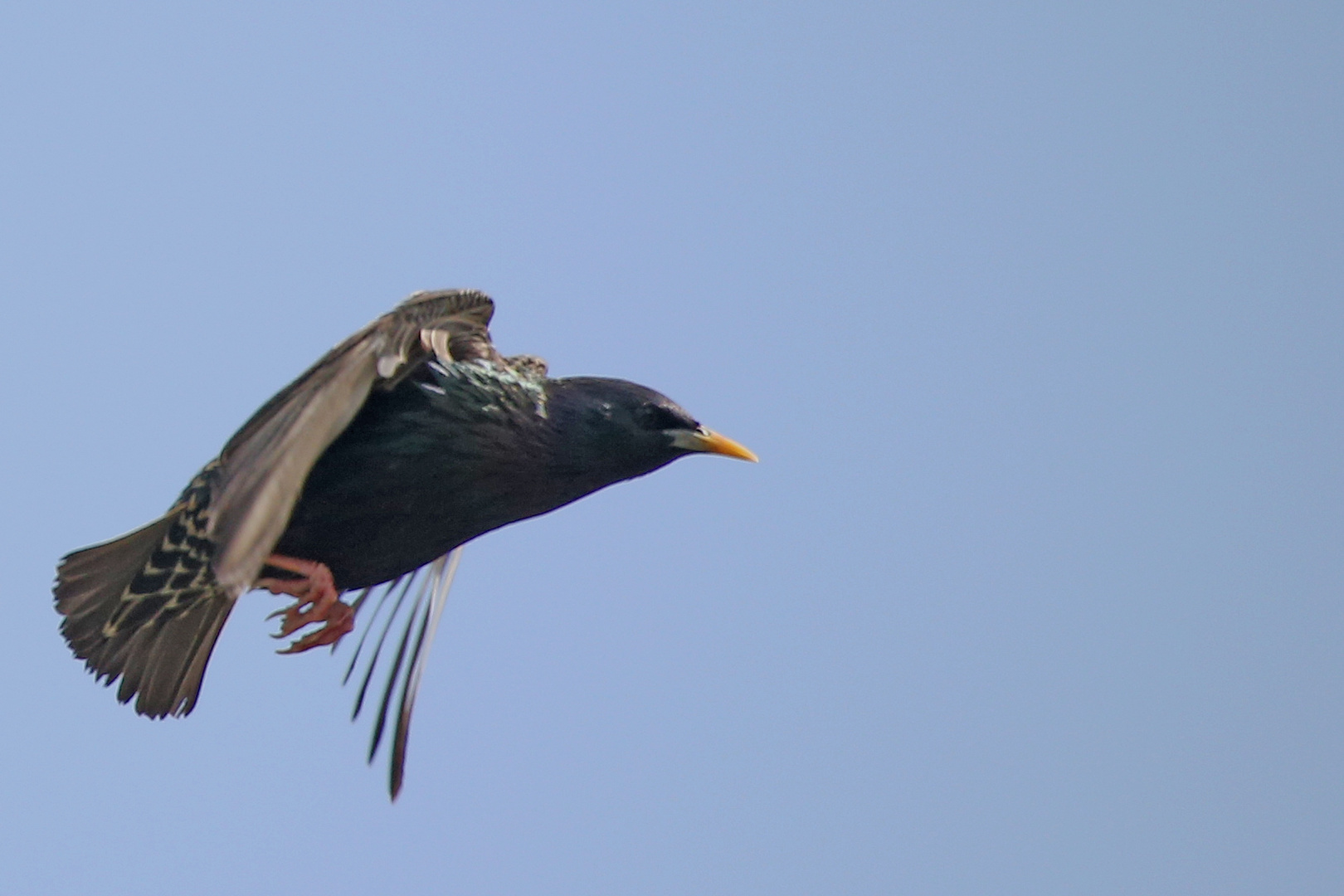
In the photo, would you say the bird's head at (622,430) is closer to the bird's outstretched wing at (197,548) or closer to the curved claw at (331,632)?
the bird's outstretched wing at (197,548)

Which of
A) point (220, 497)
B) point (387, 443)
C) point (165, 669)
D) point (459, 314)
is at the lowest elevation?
point (165, 669)

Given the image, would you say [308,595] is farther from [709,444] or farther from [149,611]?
[709,444]

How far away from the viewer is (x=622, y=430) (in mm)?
6629

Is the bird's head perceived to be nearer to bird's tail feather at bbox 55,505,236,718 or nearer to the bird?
the bird

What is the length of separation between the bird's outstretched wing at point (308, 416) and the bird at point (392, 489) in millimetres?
12

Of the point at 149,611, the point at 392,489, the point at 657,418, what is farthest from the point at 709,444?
the point at 149,611

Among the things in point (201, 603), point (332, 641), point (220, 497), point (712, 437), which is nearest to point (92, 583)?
point (201, 603)

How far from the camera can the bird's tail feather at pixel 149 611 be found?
642 centimetres

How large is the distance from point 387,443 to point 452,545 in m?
0.46

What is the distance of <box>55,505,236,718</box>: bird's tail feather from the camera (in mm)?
6422

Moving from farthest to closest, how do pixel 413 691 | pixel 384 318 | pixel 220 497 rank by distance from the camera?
pixel 413 691, pixel 384 318, pixel 220 497

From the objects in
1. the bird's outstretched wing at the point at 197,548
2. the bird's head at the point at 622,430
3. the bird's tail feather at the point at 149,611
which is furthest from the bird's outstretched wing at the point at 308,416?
the bird's tail feather at the point at 149,611

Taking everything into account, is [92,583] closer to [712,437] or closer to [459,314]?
[459,314]

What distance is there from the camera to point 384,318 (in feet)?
20.2
